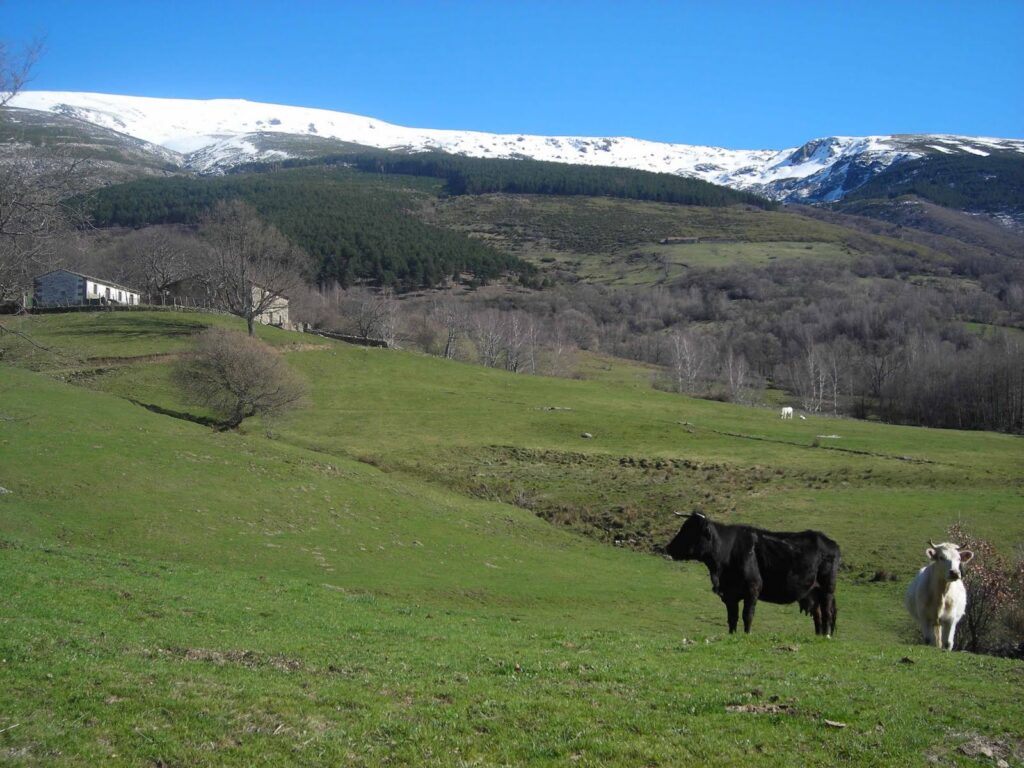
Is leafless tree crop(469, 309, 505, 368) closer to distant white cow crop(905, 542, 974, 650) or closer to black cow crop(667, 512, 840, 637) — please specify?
black cow crop(667, 512, 840, 637)

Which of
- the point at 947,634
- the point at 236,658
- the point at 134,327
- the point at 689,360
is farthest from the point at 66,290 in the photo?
the point at 947,634

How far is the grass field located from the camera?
28.9 ft

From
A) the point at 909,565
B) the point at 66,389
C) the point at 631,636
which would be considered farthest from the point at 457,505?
the point at 66,389

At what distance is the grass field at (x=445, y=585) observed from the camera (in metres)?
8.81

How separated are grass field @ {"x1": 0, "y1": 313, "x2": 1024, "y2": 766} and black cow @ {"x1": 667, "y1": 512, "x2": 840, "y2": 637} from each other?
1873 mm

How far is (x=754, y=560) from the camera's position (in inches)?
683

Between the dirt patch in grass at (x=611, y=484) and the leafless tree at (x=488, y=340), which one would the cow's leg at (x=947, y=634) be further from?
the leafless tree at (x=488, y=340)

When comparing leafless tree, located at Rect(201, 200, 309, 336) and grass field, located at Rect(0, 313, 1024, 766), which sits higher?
leafless tree, located at Rect(201, 200, 309, 336)

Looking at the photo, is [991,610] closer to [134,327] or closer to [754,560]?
[754,560]

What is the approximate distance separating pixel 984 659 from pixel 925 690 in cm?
390

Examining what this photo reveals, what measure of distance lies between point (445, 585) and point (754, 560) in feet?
38.0

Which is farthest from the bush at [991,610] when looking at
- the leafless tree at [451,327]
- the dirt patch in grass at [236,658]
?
the leafless tree at [451,327]

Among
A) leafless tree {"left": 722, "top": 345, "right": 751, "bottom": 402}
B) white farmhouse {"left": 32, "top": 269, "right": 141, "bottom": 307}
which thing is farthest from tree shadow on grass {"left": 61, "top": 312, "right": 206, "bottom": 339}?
leafless tree {"left": 722, "top": 345, "right": 751, "bottom": 402}

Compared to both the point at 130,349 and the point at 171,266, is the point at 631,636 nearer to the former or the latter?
the point at 130,349
